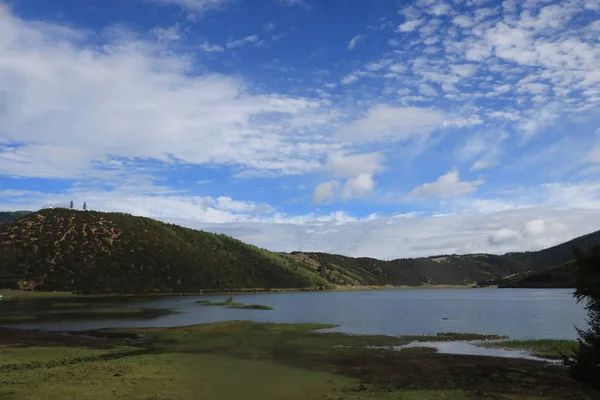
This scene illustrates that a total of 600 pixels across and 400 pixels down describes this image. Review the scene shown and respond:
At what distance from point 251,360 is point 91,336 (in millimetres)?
25704

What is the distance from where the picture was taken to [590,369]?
885 inches

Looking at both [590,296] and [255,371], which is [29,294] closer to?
[255,371]

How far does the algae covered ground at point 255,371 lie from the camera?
83.6 feet

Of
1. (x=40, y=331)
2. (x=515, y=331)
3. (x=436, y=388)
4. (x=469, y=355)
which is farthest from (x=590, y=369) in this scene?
(x=40, y=331)

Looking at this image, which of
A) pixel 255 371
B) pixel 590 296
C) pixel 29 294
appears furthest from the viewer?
pixel 29 294

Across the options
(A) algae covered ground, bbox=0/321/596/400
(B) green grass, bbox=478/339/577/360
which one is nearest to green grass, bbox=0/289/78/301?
(A) algae covered ground, bbox=0/321/596/400

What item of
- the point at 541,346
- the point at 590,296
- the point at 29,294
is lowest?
the point at 541,346

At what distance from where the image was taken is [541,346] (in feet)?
149

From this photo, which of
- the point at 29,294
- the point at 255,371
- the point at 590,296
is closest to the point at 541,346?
the point at 590,296

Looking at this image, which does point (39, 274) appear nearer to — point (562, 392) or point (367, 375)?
point (367, 375)

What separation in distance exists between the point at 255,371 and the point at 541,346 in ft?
98.6

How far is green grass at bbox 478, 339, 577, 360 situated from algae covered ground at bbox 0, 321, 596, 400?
223 inches

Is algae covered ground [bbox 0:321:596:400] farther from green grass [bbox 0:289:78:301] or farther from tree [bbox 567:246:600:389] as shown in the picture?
green grass [bbox 0:289:78:301]

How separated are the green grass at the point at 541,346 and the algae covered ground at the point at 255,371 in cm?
568
